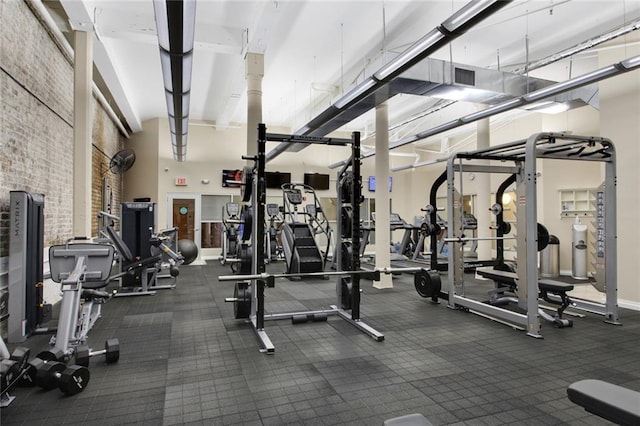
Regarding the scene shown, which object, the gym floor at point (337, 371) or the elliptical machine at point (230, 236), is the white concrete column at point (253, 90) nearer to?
the elliptical machine at point (230, 236)

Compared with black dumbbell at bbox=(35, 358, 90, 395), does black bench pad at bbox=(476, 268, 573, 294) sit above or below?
above

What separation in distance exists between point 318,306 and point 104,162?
6.59 meters

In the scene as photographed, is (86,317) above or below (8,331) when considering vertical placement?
above

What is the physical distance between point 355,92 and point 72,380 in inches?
176

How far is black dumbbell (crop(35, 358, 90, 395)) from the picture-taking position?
8.63ft

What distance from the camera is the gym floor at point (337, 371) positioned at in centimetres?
241

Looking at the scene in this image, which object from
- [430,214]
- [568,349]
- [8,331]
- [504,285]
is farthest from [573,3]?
[8,331]

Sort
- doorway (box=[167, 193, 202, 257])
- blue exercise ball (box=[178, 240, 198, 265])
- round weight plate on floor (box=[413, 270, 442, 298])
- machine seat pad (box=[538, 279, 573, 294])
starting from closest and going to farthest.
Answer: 1. machine seat pad (box=[538, 279, 573, 294])
2. round weight plate on floor (box=[413, 270, 442, 298])
3. blue exercise ball (box=[178, 240, 198, 265])
4. doorway (box=[167, 193, 202, 257])

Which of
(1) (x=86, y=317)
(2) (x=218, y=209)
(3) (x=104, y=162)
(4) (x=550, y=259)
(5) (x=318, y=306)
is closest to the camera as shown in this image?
(1) (x=86, y=317)

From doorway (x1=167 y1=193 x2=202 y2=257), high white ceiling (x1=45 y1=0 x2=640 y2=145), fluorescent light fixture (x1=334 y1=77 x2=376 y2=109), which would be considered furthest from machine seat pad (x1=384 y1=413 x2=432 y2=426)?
doorway (x1=167 y1=193 x2=202 y2=257)

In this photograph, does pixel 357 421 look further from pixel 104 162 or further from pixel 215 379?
pixel 104 162

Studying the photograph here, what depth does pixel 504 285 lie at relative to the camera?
5.50 meters

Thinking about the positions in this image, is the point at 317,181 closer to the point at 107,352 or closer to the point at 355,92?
the point at 355,92

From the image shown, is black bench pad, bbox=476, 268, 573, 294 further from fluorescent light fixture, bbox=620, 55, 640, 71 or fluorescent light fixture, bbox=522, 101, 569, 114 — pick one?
fluorescent light fixture, bbox=522, 101, 569, 114
